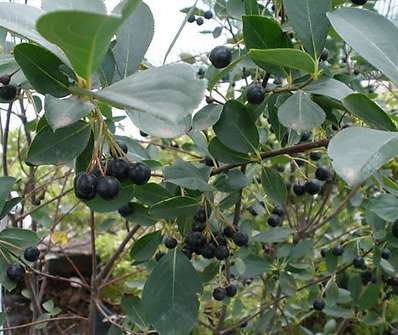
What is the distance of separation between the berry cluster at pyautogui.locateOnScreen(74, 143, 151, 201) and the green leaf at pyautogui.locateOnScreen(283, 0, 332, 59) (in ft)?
0.83

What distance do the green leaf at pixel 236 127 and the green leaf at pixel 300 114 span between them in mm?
80

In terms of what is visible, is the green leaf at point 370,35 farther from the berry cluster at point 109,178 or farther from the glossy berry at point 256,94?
the berry cluster at point 109,178

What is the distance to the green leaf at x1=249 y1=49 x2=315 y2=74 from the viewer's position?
58 centimetres

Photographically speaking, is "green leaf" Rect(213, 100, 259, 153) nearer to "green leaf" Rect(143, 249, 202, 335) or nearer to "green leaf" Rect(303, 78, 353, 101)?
"green leaf" Rect(303, 78, 353, 101)

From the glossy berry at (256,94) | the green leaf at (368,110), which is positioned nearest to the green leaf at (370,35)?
the green leaf at (368,110)

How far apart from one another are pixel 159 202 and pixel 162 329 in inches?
7.6

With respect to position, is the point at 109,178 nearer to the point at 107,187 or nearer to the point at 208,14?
the point at 107,187

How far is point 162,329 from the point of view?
2.67ft

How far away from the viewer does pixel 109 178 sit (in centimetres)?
64

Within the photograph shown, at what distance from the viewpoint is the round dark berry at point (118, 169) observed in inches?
26.0

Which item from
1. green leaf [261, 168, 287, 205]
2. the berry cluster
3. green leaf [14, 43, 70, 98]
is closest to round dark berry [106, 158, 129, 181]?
the berry cluster

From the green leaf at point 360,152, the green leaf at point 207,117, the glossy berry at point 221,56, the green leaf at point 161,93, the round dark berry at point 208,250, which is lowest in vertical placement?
the round dark berry at point 208,250

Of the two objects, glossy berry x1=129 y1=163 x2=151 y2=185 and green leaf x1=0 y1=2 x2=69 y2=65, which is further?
glossy berry x1=129 y1=163 x2=151 y2=185

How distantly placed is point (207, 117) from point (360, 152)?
1.09 ft
